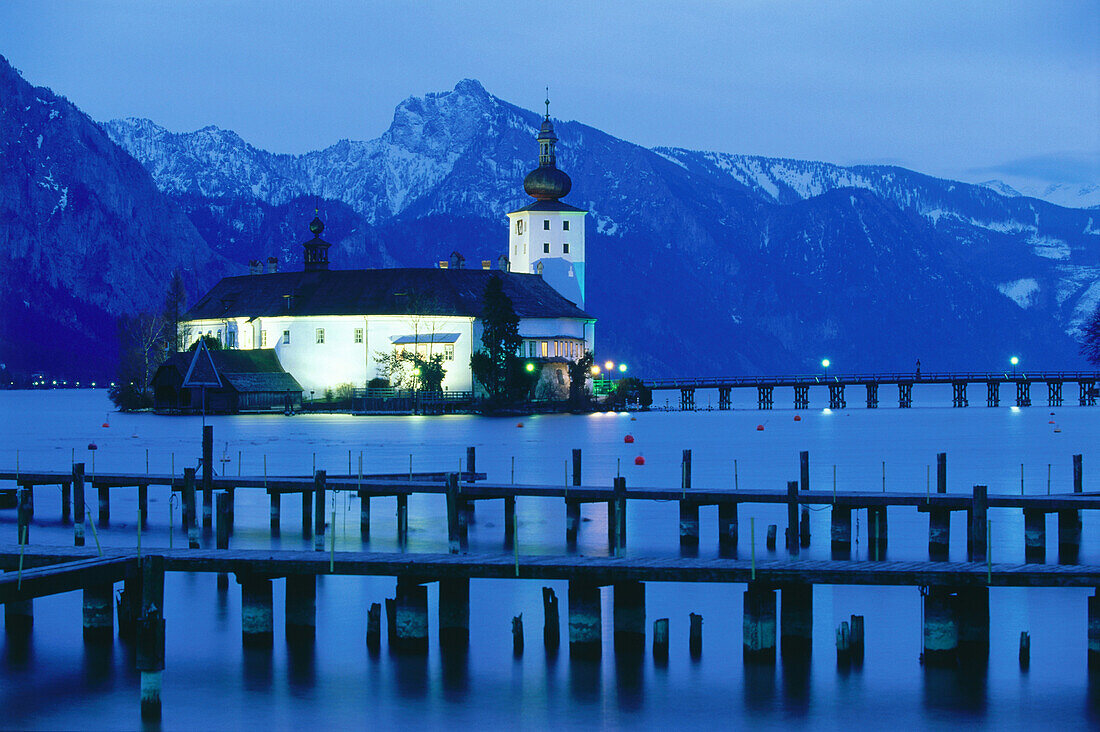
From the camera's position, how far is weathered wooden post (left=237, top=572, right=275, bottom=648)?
3056 centimetres

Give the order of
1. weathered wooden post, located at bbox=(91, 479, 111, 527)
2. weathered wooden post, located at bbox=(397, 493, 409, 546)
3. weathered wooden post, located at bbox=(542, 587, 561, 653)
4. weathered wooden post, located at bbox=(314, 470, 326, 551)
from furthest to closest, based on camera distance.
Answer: weathered wooden post, located at bbox=(91, 479, 111, 527)
weathered wooden post, located at bbox=(397, 493, 409, 546)
weathered wooden post, located at bbox=(314, 470, 326, 551)
weathered wooden post, located at bbox=(542, 587, 561, 653)

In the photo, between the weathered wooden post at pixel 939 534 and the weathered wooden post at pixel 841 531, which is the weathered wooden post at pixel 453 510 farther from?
the weathered wooden post at pixel 939 534

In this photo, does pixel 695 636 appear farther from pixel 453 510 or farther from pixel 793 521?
pixel 453 510

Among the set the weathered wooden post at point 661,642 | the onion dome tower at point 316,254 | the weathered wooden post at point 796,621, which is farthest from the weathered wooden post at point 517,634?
the onion dome tower at point 316,254

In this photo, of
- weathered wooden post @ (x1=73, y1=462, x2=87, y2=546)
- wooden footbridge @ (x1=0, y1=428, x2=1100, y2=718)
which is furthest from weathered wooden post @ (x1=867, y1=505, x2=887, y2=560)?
weathered wooden post @ (x1=73, y1=462, x2=87, y2=546)

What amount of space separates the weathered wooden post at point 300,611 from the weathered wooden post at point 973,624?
12.4 m

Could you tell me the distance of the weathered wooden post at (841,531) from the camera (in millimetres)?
41844

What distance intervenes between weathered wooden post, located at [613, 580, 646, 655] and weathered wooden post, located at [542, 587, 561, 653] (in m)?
1.15

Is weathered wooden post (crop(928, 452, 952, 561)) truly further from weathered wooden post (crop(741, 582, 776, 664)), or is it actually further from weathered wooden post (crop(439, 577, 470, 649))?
weathered wooden post (crop(439, 577, 470, 649))

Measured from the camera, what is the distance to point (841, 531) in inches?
1668

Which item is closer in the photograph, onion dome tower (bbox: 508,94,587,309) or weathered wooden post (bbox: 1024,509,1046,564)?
weathered wooden post (bbox: 1024,509,1046,564)

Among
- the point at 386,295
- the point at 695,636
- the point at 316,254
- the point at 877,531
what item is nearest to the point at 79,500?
the point at 695,636

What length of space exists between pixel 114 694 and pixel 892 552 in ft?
77.0

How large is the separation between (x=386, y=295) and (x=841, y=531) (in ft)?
357
